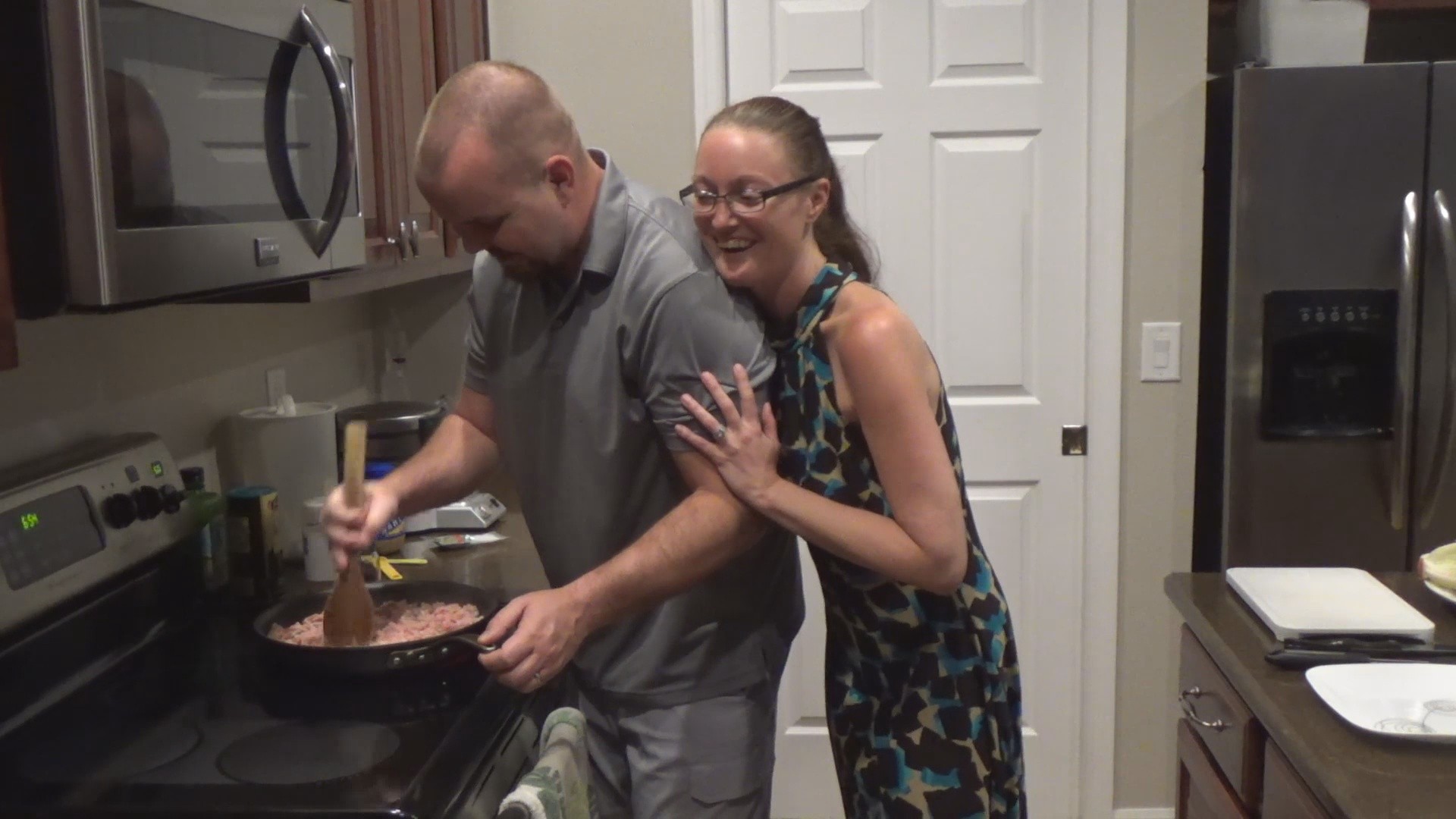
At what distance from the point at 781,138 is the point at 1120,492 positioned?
1.60m

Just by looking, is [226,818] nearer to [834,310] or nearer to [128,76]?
[128,76]

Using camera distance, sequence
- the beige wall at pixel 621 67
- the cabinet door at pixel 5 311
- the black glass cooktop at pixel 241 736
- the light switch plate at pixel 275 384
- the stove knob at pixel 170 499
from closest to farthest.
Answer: the cabinet door at pixel 5 311 → the black glass cooktop at pixel 241 736 → the stove knob at pixel 170 499 → the light switch plate at pixel 275 384 → the beige wall at pixel 621 67

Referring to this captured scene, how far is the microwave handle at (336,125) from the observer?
57.0 inches

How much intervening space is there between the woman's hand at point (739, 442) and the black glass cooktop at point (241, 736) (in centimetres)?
38

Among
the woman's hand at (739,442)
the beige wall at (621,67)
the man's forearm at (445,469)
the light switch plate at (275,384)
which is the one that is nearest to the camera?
the woman's hand at (739,442)

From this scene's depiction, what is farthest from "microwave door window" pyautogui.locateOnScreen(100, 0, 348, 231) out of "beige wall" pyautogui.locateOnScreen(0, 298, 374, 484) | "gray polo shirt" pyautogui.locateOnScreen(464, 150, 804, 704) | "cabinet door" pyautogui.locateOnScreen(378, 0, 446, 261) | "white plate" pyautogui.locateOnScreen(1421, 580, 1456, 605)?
"white plate" pyautogui.locateOnScreen(1421, 580, 1456, 605)

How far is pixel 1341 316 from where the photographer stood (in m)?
2.38

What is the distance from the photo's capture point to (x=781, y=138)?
1.43 m

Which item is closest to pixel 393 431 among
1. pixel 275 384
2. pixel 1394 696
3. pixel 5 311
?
pixel 275 384

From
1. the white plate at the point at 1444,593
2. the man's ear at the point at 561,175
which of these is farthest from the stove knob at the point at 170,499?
the white plate at the point at 1444,593

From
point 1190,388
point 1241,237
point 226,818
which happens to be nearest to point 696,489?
point 226,818

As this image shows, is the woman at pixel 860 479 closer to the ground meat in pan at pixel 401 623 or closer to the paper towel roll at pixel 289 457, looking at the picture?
the ground meat in pan at pixel 401 623

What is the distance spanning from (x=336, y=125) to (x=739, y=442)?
0.64 metres

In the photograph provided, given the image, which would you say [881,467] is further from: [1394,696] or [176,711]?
[176,711]
